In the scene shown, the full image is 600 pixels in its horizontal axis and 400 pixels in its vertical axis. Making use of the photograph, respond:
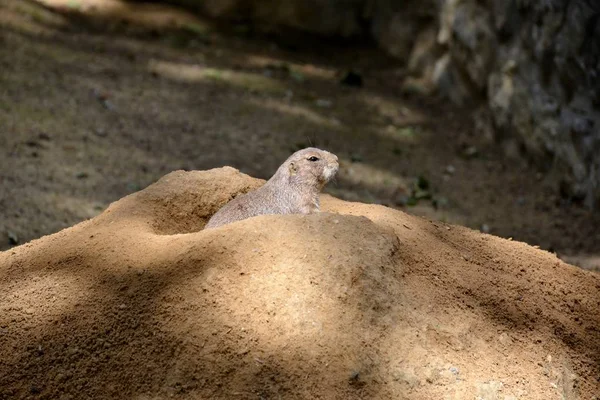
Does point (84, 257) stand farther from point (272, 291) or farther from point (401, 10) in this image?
point (401, 10)

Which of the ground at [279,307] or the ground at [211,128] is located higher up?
the ground at [279,307]

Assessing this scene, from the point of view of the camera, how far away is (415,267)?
2855mm

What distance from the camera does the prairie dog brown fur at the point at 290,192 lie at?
3.38m

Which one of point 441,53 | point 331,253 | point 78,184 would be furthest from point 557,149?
point 331,253

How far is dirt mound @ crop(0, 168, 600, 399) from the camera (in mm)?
2467

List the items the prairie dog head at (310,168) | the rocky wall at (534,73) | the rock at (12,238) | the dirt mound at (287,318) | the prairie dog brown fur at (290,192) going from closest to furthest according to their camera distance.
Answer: the dirt mound at (287,318) → the prairie dog brown fur at (290,192) → the prairie dog head at (310,168) → the rock at (12,238) → the rocky wall at (534,73)

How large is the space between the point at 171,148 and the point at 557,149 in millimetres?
3343

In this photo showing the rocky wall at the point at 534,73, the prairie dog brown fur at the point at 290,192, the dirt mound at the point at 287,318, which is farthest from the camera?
the rocky wall at the point at 534,73

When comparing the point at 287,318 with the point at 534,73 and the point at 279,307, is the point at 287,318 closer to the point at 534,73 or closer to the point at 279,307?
the point at 279,307

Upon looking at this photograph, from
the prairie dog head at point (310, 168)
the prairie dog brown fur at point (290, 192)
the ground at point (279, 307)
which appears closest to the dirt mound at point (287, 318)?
the ground at point (279, 307)

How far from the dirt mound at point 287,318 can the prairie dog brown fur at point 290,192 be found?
0.40 meters

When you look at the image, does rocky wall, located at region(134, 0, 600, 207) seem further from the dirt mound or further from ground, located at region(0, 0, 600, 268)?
the dirt mound

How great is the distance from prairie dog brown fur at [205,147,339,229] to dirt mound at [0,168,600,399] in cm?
40

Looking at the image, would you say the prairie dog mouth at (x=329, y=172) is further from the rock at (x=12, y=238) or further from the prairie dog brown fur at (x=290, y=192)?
the rock at (x=12, y=238)
